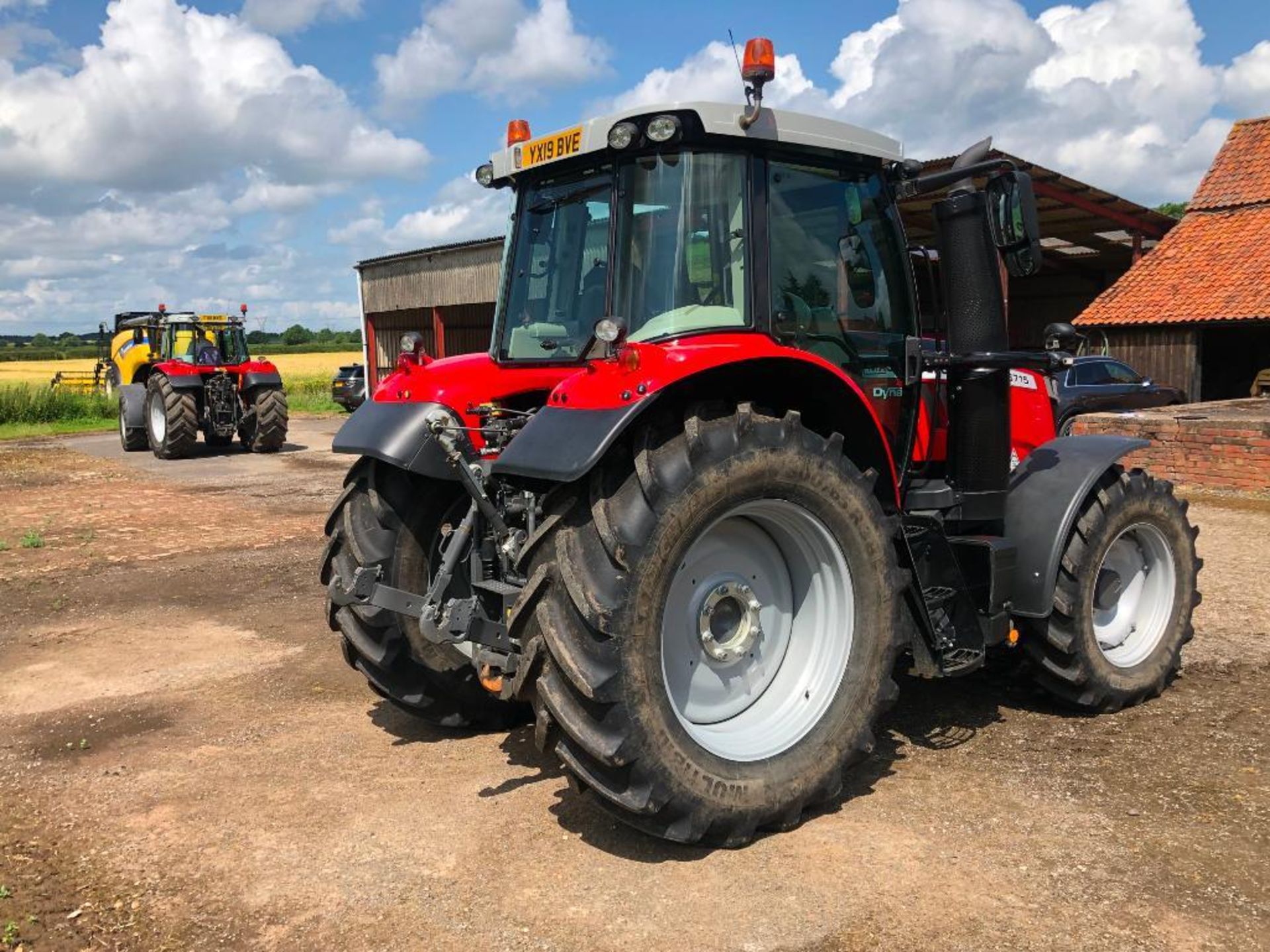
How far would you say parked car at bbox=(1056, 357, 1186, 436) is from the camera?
15.2 metres

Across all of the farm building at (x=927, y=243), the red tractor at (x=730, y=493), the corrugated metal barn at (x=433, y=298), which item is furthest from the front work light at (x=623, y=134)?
the corrugated metal barn at (x=433, y=298)

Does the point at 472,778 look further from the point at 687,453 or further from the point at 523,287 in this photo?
the point at 523,287

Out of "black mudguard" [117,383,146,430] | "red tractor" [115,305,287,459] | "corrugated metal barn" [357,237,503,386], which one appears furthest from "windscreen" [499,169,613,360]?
"corrugated metal barn" [357,237,503,386]

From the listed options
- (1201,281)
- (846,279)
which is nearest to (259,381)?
(846,279)

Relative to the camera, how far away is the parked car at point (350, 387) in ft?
93.4

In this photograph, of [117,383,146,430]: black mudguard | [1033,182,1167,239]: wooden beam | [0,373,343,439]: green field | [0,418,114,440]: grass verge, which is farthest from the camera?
[0,373,343,439]: green field

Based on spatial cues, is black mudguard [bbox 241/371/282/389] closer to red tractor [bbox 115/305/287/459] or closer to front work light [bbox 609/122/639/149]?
red tractor [bbox 115/305/287/459]

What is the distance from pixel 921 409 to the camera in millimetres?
4574

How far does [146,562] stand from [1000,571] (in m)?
7.08

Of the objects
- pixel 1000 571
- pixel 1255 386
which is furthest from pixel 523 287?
pixel 1255 386

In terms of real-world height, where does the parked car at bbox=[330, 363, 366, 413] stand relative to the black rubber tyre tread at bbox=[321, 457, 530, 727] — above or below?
above

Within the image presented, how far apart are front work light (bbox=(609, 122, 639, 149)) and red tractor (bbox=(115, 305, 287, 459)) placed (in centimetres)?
1565

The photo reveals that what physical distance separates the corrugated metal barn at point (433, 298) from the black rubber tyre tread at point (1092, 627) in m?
21.4

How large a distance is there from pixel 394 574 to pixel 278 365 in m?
59.6
